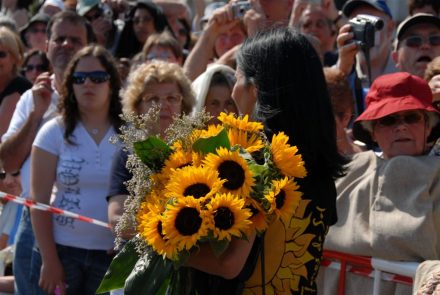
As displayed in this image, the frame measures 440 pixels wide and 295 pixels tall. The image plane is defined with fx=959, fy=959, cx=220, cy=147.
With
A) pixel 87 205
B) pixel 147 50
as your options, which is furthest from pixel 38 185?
pixel 147 50

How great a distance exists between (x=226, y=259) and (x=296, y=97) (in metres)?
0.66

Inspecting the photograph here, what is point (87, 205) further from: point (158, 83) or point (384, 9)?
point (384, 9)

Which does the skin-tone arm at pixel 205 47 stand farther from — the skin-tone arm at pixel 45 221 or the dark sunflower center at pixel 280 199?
the dark sunflower center at pixel 280 199

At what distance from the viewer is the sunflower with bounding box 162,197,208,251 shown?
310cm

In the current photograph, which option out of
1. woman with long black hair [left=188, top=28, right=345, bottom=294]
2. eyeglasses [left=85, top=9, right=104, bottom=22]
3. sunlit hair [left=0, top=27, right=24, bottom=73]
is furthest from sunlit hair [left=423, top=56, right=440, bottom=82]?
eyeglasses [left=85, top=9, right=104, bottom=22]

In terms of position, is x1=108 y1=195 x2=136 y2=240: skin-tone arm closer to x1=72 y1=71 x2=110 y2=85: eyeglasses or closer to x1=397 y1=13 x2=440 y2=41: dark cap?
x1=72 y1=71 x2=110 y2=85: eyeglasses

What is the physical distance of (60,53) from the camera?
6836 millimetres

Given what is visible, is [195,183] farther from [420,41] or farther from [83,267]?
[420,41]

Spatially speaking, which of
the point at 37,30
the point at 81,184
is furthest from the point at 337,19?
the point at 81,184

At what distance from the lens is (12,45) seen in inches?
295

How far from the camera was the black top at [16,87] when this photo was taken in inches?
286

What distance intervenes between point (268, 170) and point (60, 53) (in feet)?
12.7

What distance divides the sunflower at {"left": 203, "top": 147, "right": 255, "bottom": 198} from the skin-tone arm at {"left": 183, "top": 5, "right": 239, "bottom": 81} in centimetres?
347

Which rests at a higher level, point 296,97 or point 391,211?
point 296,97
